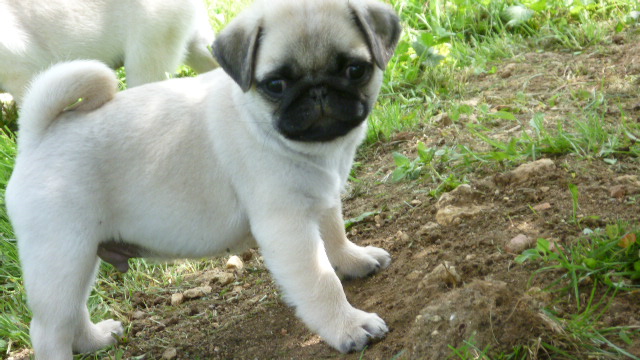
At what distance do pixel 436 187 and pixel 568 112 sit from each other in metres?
1.17

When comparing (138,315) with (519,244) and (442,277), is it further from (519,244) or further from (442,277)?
(519,244)

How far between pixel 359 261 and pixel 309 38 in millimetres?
1413

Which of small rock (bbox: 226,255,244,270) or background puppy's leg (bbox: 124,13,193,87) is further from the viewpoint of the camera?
background puppy's leg (bbox: 124,13,193,87)

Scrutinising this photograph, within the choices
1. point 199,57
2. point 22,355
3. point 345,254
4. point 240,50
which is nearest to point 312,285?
point 345,254

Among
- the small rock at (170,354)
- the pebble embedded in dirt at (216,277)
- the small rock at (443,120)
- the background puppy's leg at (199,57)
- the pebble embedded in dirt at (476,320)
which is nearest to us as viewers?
the pebble embedded in dirt at (476,320)

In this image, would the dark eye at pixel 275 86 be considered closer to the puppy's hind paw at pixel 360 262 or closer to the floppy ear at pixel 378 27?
the floppy ear at pixel 378 27

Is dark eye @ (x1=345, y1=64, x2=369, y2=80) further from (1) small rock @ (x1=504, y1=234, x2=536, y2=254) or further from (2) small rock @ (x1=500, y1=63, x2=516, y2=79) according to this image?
(2) small rock @ (x1=500, y1=63, x2=516, y2=79)

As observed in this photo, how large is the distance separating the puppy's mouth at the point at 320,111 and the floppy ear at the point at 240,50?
24 centimetres

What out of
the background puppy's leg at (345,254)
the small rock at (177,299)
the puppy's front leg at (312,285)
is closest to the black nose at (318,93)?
the puppy's front leg at (312,285)

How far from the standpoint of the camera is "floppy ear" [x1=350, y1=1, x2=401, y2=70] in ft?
12.4

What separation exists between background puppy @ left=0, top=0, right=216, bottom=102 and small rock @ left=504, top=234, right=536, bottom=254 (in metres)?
4.25

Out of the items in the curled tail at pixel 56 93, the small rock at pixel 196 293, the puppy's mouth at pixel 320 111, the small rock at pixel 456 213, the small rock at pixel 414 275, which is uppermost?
the puppy's mouth at pixel 320 111

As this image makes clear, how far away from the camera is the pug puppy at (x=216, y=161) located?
371 cm

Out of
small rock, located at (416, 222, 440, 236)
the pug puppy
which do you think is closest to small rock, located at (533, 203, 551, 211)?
small rock, located at (416, 222, 440, 236)
